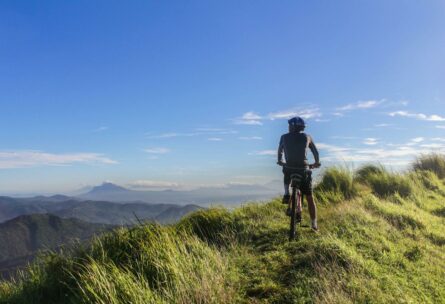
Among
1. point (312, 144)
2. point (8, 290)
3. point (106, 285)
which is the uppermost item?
point (312, 144)

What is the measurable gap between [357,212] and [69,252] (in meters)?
7.60

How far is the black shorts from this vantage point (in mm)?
9930

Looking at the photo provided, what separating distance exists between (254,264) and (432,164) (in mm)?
23507

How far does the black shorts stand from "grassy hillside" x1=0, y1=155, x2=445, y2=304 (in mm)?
1090

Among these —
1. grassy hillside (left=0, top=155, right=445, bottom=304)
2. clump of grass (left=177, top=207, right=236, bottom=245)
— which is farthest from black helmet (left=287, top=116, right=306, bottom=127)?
clump of grass (left=177, top=207, right=236, bottom=245)

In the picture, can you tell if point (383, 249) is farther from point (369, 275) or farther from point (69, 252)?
point (69, 252)

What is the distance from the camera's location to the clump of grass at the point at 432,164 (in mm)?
26450

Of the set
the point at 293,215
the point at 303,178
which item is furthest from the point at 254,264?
the point at 303,178

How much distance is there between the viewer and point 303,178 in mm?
9961

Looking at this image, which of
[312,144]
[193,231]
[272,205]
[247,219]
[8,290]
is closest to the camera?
[8,290]

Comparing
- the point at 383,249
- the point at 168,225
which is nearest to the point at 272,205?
the point at 168,225

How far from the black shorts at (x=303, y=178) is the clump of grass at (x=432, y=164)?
19762 millimetres

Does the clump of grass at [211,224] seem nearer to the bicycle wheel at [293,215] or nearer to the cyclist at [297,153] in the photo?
the bicycle wheel at [293,215]

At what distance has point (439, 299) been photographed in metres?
6.35
